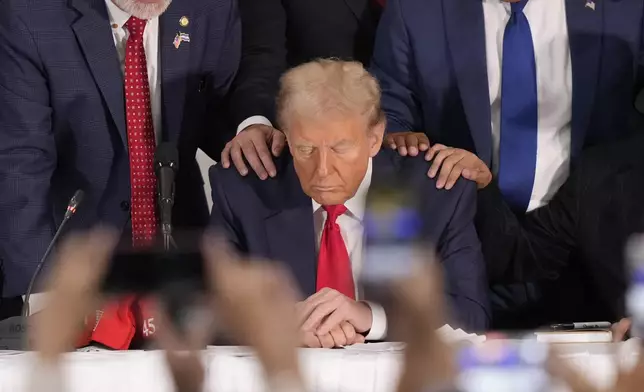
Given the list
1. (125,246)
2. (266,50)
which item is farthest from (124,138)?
(266,50)

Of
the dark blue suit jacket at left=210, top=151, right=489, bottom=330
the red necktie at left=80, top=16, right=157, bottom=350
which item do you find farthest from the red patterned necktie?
the dark blue suit jacket at left=210, top=151, right=489, bottom=330

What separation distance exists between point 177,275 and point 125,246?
0.28m

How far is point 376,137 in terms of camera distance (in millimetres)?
1616

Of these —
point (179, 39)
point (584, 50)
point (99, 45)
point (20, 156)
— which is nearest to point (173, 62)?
point (179, 39)

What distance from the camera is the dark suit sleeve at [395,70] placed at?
185 centimetres

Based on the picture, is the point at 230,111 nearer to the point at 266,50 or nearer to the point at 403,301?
the point at 266,50

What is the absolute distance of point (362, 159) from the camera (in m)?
1.57

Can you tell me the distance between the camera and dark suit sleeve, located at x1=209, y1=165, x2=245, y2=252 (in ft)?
5.48

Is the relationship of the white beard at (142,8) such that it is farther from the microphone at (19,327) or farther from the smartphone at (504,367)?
the smartphone at (504,367)

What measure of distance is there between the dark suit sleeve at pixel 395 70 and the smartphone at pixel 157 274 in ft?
1.57

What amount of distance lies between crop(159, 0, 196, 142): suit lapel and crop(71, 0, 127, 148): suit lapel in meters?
0.10

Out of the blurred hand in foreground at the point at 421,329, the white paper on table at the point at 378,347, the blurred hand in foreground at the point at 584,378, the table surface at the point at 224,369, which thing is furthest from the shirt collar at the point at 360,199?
the blurred hand in foreground at the point at 421,329

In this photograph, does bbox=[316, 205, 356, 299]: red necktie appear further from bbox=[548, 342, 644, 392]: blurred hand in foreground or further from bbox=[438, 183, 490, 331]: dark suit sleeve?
bbox=[548, 342, 644, 392]: blurred hand in foreground

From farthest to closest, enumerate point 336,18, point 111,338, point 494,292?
point 336,18, point 494,292, point 111,338
